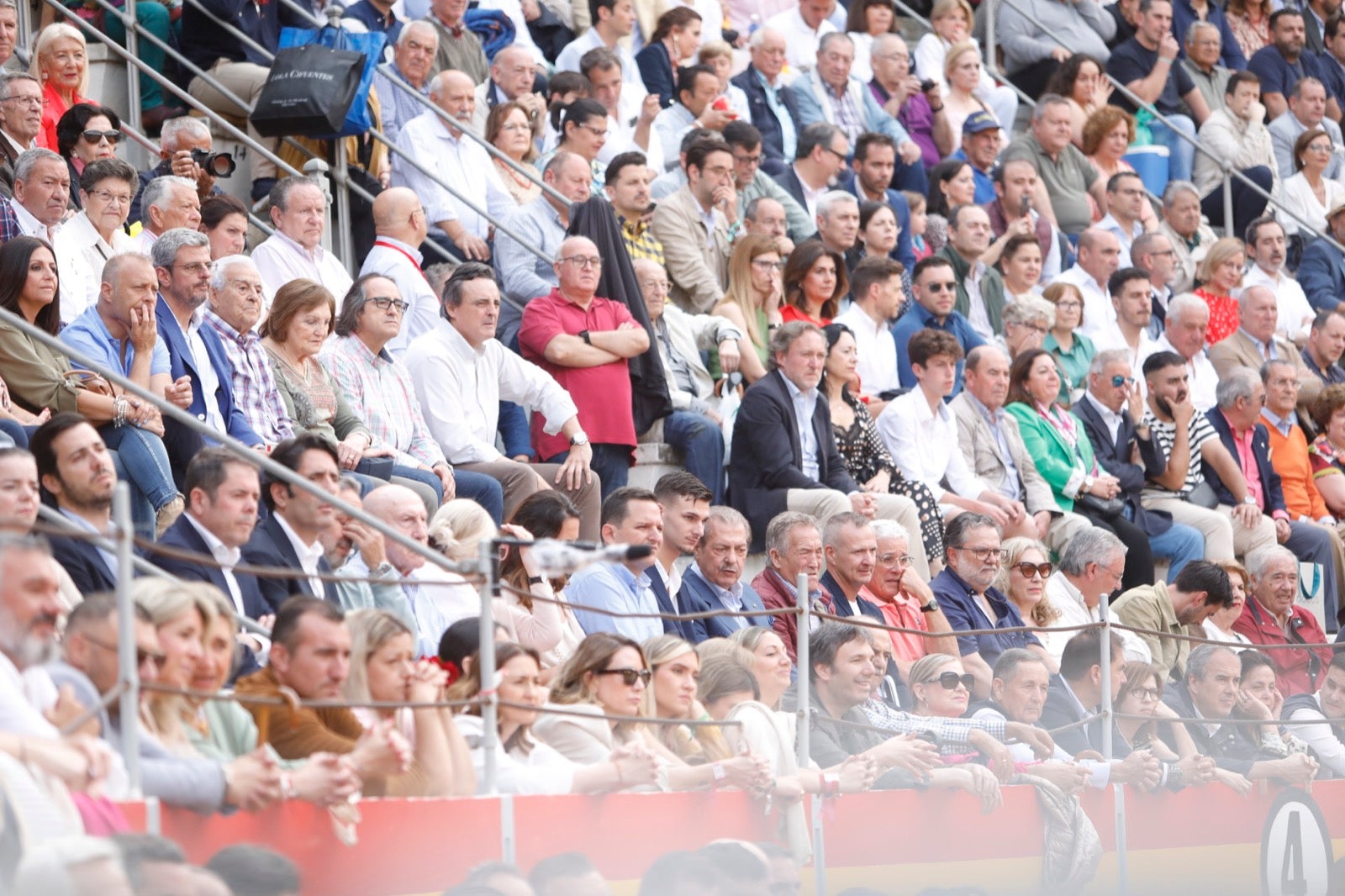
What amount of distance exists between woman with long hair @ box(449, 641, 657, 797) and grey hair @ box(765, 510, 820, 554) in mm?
2321

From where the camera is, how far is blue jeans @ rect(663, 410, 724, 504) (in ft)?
28.6

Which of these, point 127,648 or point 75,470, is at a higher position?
point 75,470

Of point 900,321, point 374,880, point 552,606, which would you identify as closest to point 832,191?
point 900,321

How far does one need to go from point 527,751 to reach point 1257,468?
639 cm

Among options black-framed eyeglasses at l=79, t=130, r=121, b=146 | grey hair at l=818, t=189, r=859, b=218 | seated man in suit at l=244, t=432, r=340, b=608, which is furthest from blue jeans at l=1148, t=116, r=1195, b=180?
seated man in suit at l=244, t=432, r=340, b=608

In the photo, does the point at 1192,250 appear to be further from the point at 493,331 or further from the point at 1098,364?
the point at 493,331

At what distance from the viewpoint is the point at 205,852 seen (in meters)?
3.95

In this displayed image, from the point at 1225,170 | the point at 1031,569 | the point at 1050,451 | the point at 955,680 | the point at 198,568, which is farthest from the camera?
the point at 1225,170

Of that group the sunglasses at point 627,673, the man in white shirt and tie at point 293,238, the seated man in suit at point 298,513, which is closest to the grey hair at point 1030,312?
the man in white shirt and tie at point 293,238

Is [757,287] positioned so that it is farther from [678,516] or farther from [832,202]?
[678,516]

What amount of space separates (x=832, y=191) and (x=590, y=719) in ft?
19.9

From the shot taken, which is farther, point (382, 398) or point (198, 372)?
point (382, 398)

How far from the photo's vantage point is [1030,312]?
1041cm

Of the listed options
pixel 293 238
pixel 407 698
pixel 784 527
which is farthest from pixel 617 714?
pixel 293 238
